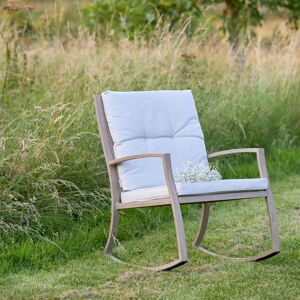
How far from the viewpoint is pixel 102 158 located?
649cm

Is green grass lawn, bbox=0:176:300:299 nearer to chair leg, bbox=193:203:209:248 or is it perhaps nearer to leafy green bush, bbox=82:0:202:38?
chair leg, bbox=193:203:209:248

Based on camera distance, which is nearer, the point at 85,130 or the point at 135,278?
the point at 135,278

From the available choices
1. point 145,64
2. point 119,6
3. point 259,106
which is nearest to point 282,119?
point 259,106

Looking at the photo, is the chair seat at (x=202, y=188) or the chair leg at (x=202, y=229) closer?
the chair seat at (x=202, y=188)

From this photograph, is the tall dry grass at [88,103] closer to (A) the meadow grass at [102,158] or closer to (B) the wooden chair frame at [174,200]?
(A) the meadow grass at [102,158]

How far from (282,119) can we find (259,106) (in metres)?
0.33

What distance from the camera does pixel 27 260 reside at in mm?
5012

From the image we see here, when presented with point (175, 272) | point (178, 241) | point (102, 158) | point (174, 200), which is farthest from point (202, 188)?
point (102, 158)

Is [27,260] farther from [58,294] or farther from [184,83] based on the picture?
[184,83]

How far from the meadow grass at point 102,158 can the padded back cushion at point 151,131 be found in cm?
52

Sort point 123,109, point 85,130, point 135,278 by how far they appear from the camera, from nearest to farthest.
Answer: point 135,278 < point 123,109 < point 85,130

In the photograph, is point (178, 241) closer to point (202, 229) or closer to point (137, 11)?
point (202, 229)

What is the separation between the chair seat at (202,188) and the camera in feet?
15.3

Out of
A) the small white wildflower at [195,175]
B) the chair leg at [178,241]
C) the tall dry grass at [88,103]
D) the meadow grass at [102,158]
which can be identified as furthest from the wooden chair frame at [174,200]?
the tall dry grass at [88,103]
